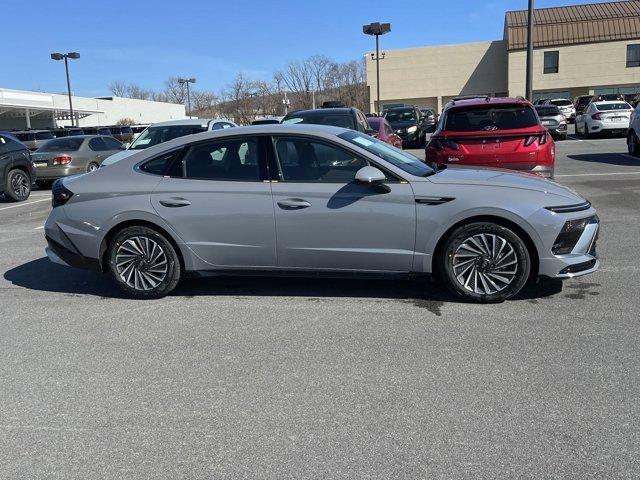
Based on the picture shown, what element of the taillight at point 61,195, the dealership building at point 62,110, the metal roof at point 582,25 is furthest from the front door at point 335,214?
the metal roof at point 582,25

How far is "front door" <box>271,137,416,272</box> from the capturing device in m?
5.01

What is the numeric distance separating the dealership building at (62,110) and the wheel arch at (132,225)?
48.9 meters

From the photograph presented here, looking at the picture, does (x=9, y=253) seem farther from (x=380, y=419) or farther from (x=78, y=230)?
(x=380, y=419)

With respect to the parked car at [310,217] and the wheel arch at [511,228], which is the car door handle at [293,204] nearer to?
the parked car at [310,217]

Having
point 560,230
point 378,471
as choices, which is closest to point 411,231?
point 560,230

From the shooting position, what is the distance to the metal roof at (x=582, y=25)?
52688 mm

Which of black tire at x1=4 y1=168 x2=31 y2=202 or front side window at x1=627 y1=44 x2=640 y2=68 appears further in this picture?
front side window at x1=627 y1=44 x2=640 y2=68

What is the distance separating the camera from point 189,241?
17.8 ft

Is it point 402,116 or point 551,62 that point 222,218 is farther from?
point 551,62

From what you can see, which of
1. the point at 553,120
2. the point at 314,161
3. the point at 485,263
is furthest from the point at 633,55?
the point at 314,161

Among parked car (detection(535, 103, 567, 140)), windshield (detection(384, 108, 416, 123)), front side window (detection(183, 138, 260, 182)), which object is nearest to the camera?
front side window (detection(183, 138, 260, 182))

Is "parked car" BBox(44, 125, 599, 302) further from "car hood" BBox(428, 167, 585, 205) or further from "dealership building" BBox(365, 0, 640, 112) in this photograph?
"dealership building" BBox(365, 0, 640, 112)

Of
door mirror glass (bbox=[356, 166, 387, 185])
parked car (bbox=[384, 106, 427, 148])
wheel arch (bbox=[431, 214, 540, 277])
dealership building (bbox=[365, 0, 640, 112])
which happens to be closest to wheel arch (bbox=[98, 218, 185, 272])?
door mirror glass (bbox=[356, 166, 387, 185])

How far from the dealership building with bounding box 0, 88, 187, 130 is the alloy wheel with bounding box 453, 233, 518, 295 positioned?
5109 centimetres
